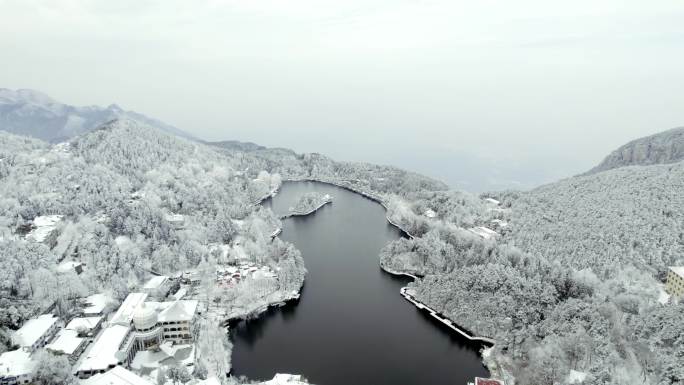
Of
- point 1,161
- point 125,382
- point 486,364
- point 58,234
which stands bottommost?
point 486,364

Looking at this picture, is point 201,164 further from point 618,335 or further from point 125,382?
point 618,335

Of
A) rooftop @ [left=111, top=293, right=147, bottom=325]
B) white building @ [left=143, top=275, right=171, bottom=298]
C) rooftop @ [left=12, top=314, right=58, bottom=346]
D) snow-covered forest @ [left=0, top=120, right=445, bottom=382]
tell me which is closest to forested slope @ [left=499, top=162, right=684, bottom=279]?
snow-covered forest @ [left=0, top=120, right=445, bottom=382]

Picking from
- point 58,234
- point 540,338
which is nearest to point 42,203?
point 58,234

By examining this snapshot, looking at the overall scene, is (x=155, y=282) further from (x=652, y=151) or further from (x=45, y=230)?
(x=652, y=151)

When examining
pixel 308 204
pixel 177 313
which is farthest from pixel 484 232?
A: pixel 177 313

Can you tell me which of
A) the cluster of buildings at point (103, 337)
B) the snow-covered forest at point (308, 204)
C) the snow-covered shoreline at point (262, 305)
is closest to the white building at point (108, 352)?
the cluster of buildings at point (103, 337)

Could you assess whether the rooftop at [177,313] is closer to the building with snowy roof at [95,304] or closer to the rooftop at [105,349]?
the rooftop at [105,349]

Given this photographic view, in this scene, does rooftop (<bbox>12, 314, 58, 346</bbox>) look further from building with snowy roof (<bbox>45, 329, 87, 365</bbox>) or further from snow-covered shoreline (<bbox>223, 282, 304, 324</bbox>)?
snow-covered shoreline (<bbox>223, 282, 304, 324</bbox>)

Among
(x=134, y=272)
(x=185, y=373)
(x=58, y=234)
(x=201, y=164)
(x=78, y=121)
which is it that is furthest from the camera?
(x=78, y=121)

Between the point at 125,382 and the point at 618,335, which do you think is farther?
the point at 618,335
